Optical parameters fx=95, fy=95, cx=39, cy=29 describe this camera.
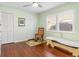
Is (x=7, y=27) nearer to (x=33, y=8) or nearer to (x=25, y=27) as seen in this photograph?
(x=25, y=27)

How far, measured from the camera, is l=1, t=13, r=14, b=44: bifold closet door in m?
1.88

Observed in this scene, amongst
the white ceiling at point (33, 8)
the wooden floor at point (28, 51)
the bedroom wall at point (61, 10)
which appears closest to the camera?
the bedroom wall at point (61, 10)

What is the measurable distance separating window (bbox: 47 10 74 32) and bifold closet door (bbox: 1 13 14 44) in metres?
0.79

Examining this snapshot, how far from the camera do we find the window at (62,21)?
6.16 ft

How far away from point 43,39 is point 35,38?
18 cm

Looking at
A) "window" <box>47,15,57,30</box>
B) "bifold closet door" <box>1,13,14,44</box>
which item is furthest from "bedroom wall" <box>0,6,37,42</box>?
"window" <box>47,15,57,30</box>

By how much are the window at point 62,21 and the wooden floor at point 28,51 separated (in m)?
0.51

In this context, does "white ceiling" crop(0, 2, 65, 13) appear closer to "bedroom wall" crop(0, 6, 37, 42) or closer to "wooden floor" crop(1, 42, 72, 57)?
"bedroom wall" crop(0, 6, 37, 42)

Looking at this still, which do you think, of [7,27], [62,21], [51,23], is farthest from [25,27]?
[62,21]

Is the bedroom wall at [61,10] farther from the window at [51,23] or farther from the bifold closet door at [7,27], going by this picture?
the bifold closet door at [7,27]

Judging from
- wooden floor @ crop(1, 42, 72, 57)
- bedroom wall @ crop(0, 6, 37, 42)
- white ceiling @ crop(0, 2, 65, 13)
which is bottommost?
wooden floor @ crop(1, 42, 72, 57)

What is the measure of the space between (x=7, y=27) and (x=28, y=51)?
0.76 metres

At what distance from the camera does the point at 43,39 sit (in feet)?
6.97

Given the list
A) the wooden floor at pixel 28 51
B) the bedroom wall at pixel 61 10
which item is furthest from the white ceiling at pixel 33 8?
the wooden floor at pixel 28 51
